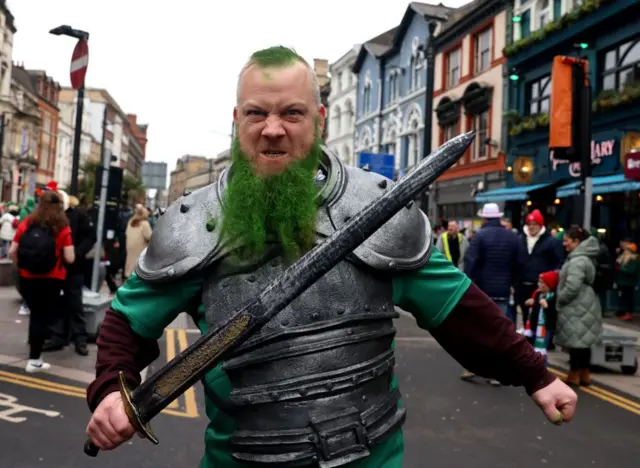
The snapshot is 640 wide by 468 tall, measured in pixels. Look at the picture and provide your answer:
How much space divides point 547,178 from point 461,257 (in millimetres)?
8122

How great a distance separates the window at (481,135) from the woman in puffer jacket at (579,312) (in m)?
15.5

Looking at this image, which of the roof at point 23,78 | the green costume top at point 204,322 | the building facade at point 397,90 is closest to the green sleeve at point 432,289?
the green costume top at point 204,322

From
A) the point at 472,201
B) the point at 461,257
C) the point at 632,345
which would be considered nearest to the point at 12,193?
the point at 472,201

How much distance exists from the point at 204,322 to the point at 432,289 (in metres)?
0.66

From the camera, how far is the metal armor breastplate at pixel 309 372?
5.24 feet

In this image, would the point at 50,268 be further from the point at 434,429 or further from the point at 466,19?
the point at 466,19

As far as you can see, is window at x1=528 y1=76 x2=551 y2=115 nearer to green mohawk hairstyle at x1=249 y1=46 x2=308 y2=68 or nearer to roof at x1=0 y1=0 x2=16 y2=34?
green mohawk hairstyle at x1=249 y1=46 x2=308 y2=68

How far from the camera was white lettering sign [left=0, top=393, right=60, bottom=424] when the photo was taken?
5.06 m

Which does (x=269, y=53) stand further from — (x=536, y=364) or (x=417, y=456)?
(x=417, y=456)

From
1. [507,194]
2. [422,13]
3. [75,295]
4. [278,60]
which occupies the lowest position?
[75,295]

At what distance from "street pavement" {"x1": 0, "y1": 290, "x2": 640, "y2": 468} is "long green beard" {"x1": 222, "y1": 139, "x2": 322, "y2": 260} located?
3.05 metres

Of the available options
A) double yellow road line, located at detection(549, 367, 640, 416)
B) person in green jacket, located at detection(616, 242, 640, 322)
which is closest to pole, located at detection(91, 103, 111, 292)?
double yellow road line, located at detection(549, 367, 640, 416)

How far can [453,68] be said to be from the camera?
83.6 feet

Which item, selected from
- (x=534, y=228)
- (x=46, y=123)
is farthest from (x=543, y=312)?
(x=46, y=123)
